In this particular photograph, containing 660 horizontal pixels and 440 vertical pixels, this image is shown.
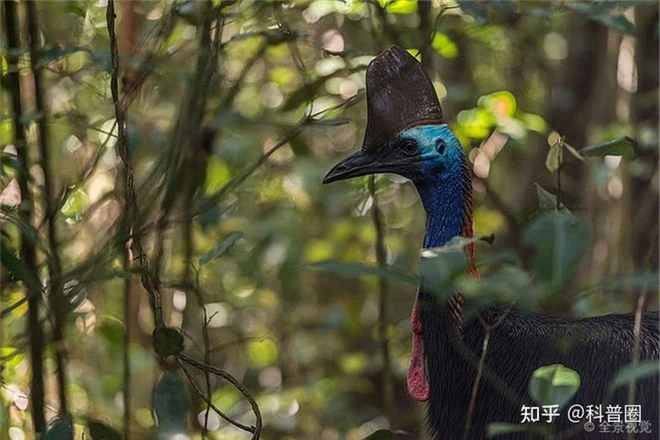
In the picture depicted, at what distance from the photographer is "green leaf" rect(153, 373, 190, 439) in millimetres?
1419

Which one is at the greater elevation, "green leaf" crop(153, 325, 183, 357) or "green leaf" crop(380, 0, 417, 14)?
"green leaf" crop(380, 0, 417, 14)

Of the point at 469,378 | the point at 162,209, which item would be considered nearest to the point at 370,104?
the point at 469,378

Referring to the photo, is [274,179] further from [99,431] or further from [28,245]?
[99,431]

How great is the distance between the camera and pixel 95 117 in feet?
9.09

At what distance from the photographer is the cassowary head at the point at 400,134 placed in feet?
4.45

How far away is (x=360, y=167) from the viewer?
1.38 metres

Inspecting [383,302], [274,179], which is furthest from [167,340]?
[274,179]

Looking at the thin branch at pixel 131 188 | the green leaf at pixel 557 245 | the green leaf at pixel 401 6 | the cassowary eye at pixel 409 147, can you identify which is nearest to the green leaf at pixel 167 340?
the thin branch at pixel 131 188

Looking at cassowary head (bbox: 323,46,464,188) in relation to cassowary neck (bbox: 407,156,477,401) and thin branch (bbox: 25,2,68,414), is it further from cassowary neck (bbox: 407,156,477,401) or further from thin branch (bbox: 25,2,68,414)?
thin branch (bbox: 25,2,68,414)

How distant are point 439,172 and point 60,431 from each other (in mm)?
558

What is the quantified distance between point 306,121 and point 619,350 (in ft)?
2.06

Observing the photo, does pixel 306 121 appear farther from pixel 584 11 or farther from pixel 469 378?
pixel 469 378

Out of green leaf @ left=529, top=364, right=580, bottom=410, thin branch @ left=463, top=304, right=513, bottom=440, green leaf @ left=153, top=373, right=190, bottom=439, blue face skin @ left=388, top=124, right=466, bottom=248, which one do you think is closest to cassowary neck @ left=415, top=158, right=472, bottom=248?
blue face skin @ left=388, top=124, right=466, bottom=248

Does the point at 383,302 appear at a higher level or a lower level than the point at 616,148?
lower
